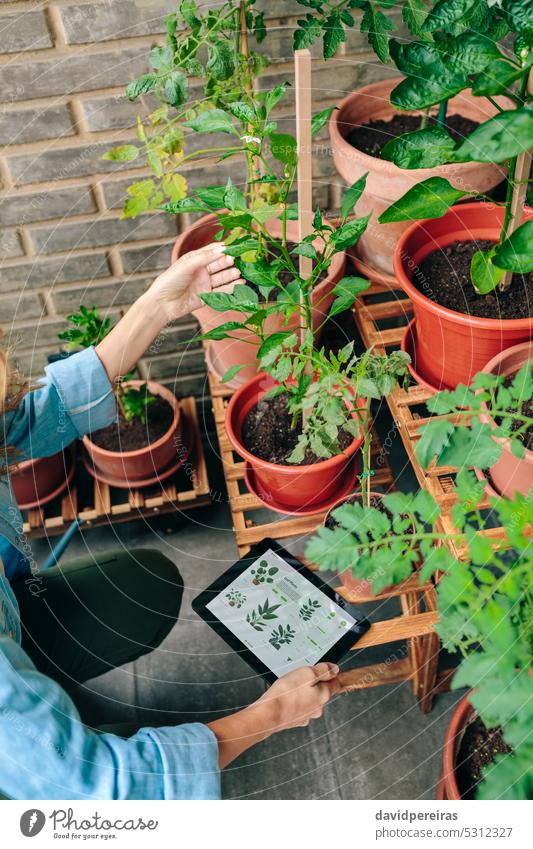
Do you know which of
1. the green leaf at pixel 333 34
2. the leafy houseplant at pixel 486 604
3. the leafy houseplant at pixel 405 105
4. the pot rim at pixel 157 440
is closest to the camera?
the leafy houseplant at pixel 486 604

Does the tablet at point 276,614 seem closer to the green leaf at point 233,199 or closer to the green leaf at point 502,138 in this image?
the green leaf at point 233,199

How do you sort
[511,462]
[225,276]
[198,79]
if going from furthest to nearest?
[198,79] < [225,276] < [511,462]

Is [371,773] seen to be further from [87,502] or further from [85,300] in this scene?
[85,300]

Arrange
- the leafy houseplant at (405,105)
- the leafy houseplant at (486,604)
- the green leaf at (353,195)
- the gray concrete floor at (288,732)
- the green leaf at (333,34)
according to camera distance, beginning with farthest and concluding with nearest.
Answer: the gray concrete floor at (288,732)
the green leaf at (333,34)
the green leaf at (353,195)
the leafy houseplant at (405,105)
the leafy houseplant at (486,604)

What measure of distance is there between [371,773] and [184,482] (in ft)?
2.55

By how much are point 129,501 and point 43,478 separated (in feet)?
0.70

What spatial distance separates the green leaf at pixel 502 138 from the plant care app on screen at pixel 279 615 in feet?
2.30

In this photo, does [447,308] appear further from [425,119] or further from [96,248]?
[96,248]

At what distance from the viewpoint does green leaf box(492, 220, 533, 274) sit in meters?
0.94

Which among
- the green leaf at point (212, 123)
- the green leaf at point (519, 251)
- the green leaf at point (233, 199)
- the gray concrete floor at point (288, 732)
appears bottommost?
the gray concrete floor at point (288, 732)

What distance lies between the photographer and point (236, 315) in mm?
1336

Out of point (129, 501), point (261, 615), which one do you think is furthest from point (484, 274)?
point (129, 501)

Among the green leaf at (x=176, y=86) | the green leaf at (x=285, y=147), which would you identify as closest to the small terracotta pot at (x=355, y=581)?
the green leaf at (x=285, y=147)

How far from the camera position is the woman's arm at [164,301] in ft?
4.18
